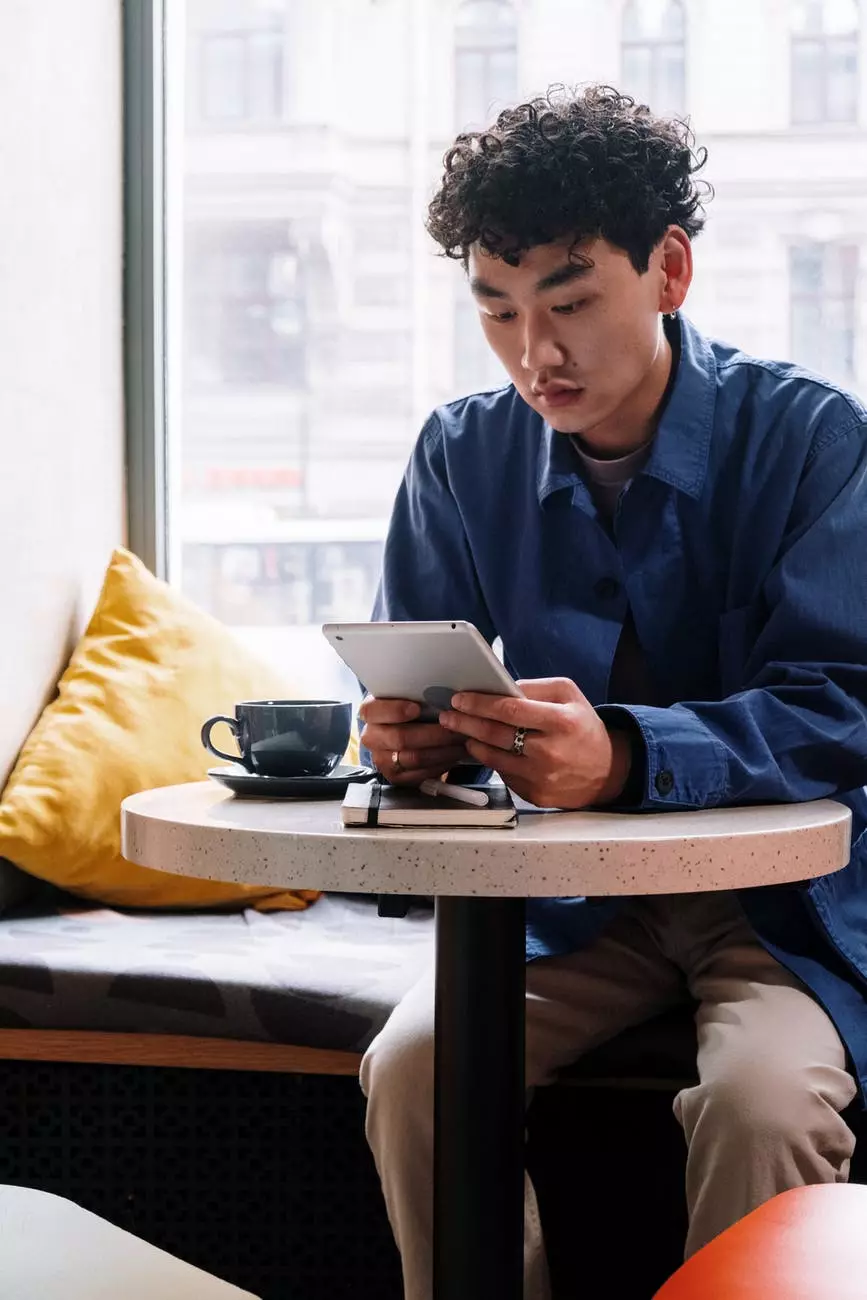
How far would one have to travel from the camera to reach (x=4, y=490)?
1.94 meters

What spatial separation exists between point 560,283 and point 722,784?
52cm

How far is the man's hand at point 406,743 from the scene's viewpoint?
44.8 inches

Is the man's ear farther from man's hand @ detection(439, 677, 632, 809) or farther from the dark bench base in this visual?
the dark bench base

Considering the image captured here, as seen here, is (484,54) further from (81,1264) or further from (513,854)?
(81,1264)

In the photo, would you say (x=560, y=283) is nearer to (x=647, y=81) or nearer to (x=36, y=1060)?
(x=36, y=1060)

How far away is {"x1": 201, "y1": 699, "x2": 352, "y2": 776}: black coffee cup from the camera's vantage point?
1.21 m

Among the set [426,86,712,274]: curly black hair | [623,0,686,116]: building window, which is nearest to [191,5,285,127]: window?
[623,0,686,116]: building window

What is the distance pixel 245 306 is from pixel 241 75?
1.37ft

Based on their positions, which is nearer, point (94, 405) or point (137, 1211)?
point (137, 1211)

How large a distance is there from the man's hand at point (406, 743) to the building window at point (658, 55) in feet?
5.45

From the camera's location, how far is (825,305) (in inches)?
94.8

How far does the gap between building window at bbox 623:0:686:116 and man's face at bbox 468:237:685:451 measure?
1161mm

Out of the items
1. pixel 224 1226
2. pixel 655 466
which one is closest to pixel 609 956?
pixel 655 466

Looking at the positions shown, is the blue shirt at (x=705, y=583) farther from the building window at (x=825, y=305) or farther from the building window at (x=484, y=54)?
the building window at (x=484, y=54)
